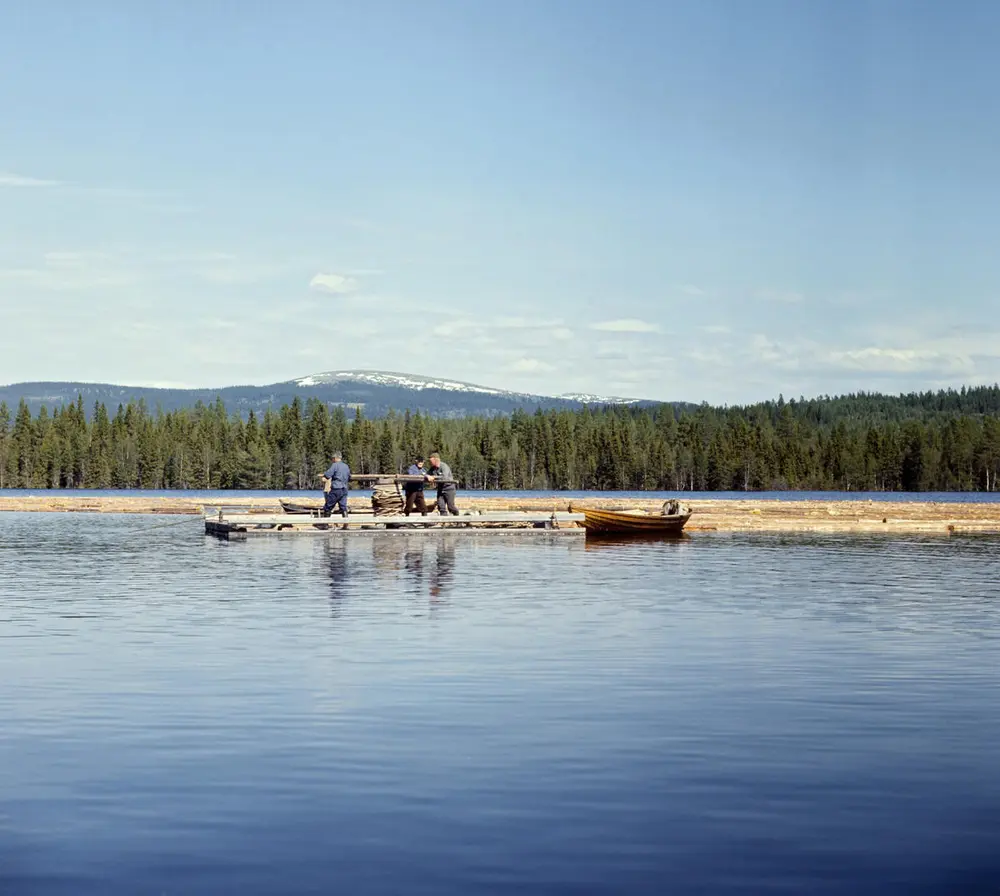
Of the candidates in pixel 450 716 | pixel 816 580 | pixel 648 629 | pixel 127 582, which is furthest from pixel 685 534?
pixel 450 716

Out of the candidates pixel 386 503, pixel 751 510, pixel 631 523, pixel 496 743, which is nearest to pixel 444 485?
pixel 386 503

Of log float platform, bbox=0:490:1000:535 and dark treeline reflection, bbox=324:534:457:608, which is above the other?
log float platform, bbox=0:490:1000:535

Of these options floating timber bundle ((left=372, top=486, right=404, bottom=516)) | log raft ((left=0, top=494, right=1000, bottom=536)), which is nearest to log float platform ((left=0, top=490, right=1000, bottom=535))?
log raft ((left=0, top=494, right=1000, bottom=536))

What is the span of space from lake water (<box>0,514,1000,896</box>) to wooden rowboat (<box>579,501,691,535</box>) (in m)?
27.3

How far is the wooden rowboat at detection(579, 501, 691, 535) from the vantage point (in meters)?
57.0

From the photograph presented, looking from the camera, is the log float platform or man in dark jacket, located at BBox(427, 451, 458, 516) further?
the log float platform

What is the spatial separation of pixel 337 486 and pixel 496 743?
40.3m

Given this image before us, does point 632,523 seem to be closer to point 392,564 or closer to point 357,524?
point 357,524

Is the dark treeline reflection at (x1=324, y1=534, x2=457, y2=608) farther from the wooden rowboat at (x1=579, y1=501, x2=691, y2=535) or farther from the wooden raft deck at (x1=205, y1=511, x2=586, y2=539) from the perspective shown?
the wooden rowboat at (x1=579, y1=501, x2=691, y2=535)

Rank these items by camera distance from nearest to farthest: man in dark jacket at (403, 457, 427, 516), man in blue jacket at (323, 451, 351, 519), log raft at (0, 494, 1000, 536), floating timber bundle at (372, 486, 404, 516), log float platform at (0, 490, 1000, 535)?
man in blue jacket at (323, 451, 351, 519) → man in dark jacket at (403, 457, 427, 516) → floating timber bundle at (372, 486, 404, 516) → log raft at (0, 494, 1000, 536) → log float platform at (0, 490, 1000, 535)

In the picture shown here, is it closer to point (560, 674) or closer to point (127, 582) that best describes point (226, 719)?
point (560, 674)

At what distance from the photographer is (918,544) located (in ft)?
178

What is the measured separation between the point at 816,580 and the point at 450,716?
2138 cm

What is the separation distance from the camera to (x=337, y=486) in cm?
5338
